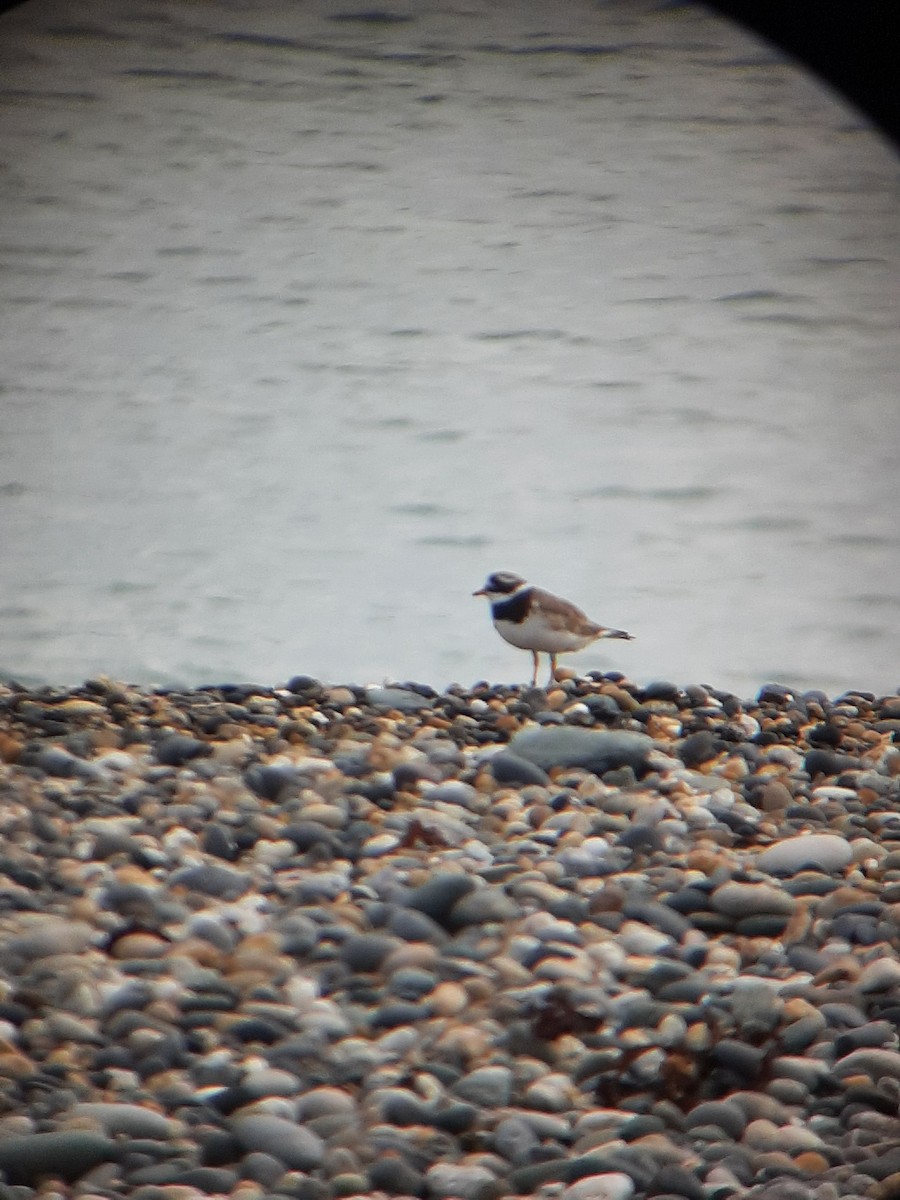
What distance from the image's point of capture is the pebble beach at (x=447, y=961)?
1834mm

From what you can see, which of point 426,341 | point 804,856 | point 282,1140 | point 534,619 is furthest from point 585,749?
point 426,341

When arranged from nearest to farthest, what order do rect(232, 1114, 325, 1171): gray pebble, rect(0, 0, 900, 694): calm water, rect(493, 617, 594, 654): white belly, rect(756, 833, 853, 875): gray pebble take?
1. rect(232, 1114, 325, 1171): gray pebble
2. rect(756, 833, 853, 875): gray pebble
3. rect(493, 617, 594, 654): white belly
4. rect(0, 0, 900, 694): calm water

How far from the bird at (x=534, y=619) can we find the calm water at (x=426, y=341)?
61cm

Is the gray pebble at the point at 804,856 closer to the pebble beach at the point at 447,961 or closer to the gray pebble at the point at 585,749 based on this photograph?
the pebble beach at the point at 447,961

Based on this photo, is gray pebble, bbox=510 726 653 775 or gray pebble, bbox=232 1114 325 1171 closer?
gray pebble, bbox=232 1114 325 1171

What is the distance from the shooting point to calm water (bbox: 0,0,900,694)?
4945 millimetres

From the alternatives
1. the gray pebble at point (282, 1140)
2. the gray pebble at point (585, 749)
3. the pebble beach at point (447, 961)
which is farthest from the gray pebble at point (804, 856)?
the gray pebble at point (282, 1140)

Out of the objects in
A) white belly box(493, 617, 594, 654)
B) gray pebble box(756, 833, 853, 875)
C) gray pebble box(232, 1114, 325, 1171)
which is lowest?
white belly box(493, 617, 594, 654)

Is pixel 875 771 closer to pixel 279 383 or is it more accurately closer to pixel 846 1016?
pixel 846 1016

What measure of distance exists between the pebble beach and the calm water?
1419mm

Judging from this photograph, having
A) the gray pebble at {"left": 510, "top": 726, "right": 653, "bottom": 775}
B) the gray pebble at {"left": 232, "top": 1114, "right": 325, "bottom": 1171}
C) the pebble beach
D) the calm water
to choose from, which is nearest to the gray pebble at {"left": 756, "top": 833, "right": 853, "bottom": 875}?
the pebble beach

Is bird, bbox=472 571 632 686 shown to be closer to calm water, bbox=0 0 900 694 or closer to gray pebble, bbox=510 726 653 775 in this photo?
calm water, bbox=0 0 900 694

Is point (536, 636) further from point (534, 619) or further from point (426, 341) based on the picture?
point (426, 341)

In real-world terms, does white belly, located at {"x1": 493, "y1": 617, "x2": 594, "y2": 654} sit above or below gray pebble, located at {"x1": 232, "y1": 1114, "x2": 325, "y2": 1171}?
below
